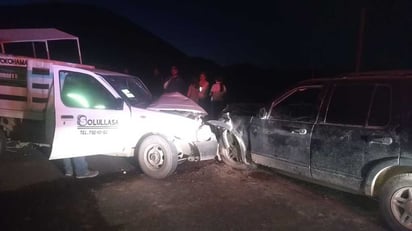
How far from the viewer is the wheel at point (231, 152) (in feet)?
25.3

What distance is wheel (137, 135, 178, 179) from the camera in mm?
7250

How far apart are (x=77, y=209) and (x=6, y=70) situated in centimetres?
348

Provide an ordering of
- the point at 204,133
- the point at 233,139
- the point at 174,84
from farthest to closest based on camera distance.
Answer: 1. the point at 174,84
2. the point at 233,139
3. the point at 204,133

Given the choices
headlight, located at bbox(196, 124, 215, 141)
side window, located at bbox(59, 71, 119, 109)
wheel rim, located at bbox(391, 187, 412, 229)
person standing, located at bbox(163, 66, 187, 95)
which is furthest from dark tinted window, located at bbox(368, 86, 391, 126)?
person standing, located at bbox(163, 66, 187, 95)

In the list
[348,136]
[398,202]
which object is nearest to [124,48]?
[348,136]

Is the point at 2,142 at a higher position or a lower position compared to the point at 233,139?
lower

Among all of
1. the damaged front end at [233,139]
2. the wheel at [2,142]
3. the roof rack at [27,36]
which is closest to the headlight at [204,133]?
the damaged front end at [233,139]

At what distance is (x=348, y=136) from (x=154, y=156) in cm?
326

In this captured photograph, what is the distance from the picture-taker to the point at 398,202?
16.6 ft

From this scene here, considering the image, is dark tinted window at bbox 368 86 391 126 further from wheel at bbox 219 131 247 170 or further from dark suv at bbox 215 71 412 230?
wheel at bbox 219 131 247 170

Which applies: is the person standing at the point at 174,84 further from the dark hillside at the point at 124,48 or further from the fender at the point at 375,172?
the dark hillside at the point at 124,48

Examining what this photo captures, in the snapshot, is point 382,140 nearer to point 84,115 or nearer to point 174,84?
point 84,115

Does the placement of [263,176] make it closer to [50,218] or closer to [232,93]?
[50,218]

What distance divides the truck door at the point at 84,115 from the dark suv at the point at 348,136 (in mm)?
2269
